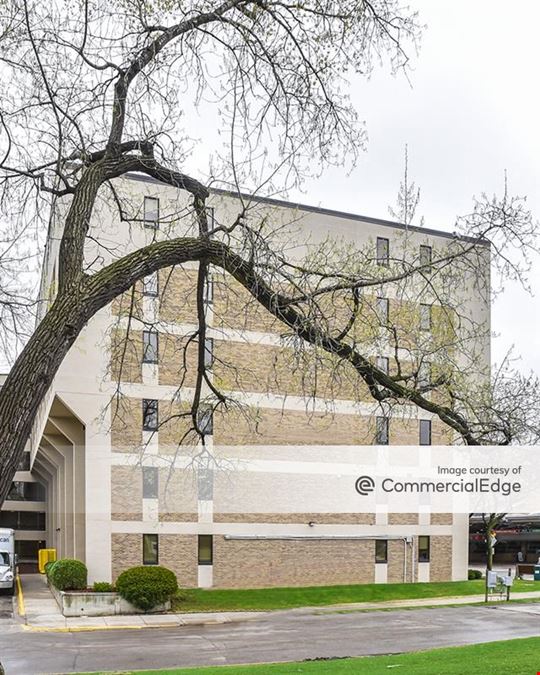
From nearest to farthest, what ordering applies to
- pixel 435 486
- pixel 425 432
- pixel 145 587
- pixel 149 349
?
pixel 145 587, pixel 149 349, pixel 425 432, pixel 435 486

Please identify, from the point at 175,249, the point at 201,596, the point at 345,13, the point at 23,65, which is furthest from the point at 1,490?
the point at 201,596

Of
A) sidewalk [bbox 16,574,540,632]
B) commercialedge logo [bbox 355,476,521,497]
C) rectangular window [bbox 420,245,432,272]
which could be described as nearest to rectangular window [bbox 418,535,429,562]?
commercialedge logo [bbox 355,476,521,497]

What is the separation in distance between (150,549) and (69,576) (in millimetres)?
3712

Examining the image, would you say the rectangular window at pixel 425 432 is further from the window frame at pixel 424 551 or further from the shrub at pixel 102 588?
the shrub at pixel 102 588

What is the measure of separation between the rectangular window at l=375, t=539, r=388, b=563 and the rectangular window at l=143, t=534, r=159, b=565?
9221 millimetres

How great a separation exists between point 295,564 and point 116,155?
25729 mm

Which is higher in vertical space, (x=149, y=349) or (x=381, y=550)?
(x=149, y=349)

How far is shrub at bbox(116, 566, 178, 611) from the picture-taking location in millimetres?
25625

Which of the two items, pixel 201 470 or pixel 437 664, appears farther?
pixel 201 470

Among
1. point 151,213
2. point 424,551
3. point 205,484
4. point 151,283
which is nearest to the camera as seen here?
point 151,283

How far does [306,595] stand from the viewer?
1185 inches

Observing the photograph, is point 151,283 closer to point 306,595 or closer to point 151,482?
point 151,482

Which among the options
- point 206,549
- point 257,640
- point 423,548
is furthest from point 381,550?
point 257,640

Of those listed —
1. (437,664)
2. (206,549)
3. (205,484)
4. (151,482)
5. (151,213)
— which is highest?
(151,213)
